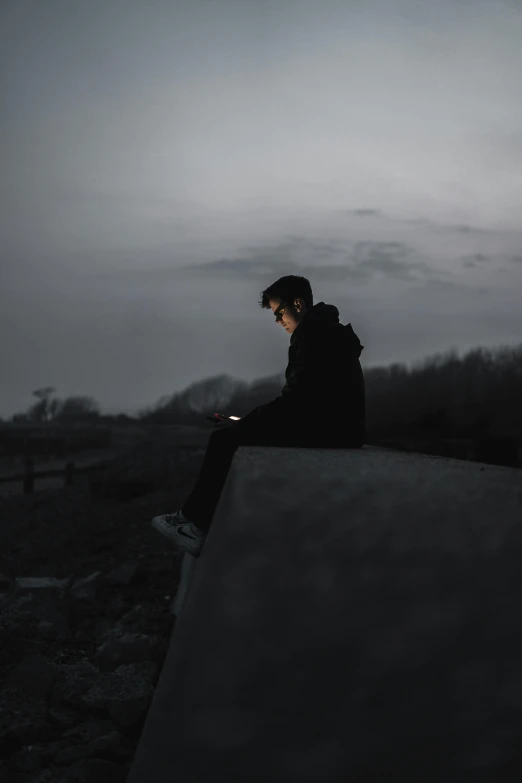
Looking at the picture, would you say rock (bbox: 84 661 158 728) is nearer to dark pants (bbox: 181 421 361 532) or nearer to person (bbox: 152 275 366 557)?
person (bbox: 152 275 366 557)

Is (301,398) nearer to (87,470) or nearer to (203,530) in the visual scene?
(203,530)

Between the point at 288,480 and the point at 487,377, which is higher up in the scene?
the point at 487,377

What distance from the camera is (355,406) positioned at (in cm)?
298

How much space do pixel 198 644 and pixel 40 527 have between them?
912cm

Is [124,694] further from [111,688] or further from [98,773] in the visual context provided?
[98,773]

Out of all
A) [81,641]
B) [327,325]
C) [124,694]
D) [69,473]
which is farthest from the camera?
[69,473]

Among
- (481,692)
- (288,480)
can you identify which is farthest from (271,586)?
(481,692)

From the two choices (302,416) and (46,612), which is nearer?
(302,416)

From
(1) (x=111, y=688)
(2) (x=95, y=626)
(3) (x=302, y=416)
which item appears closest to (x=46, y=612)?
(2) (x=95, y=626)

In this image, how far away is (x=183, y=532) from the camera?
2785mm

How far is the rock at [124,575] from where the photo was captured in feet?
19.2

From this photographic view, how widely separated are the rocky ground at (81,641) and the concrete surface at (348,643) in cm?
101

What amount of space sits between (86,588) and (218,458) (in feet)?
10.8

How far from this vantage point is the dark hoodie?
2873mm
